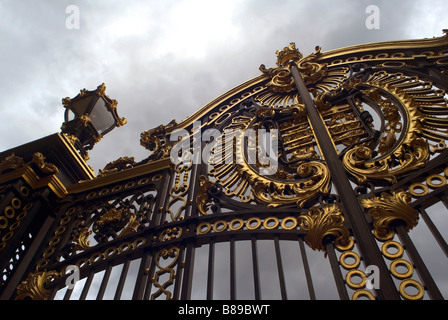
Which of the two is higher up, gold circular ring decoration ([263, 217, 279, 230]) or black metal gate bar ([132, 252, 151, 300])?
gold circular ring decoration ([263, 217, 279, 230])

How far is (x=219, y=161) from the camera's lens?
3316 millimetres

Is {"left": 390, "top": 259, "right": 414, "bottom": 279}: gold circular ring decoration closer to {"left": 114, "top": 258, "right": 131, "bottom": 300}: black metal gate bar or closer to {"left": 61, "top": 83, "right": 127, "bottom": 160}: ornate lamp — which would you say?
{"left": 114, "top": 258, "right": 131, "bottom": 300}: black metal gate bar

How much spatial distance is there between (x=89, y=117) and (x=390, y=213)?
3347 mm

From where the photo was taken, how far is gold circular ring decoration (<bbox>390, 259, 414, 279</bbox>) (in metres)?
1.74

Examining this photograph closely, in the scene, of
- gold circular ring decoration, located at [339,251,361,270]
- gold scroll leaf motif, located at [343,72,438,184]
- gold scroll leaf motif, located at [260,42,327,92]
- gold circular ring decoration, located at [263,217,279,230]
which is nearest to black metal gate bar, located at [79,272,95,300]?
gold circular ring decoration, located at [263,217,279,230]

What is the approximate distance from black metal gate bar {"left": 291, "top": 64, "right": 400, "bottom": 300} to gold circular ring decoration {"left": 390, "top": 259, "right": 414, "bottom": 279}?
0.03 m

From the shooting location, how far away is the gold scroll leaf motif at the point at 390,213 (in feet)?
6.48

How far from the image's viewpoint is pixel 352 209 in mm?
2158

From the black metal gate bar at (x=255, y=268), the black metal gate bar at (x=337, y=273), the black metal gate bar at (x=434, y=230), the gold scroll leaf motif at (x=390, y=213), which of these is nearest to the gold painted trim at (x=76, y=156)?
the black metal gate bar at (x=255, y=268)

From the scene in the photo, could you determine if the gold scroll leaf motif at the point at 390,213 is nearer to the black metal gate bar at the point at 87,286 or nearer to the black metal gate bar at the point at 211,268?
the black metal gate bar at the point at 211,268

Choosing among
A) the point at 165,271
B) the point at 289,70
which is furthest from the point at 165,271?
the point at 289,70

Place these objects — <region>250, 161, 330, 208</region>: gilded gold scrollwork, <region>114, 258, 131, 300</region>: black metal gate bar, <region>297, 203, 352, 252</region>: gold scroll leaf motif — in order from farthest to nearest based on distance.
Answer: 1. <region>250, 161, 330, 208</region>: gilded gold scrollwork
2. <region>114, 258, 131, 300</region>: black metal gate bar
3. <region>297, 203, 352, 252</region>: gold scroll leaf motif

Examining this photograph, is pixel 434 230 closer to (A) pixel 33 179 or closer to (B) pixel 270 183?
(B) pixel 270 183
